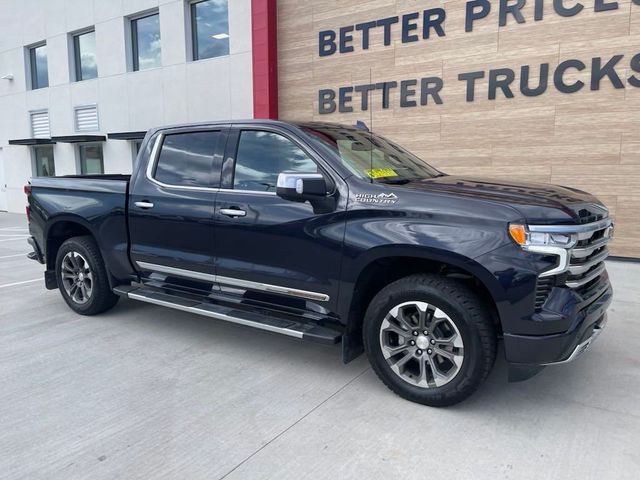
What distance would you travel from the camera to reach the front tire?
304 cm

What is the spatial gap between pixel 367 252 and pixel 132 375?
204 cm

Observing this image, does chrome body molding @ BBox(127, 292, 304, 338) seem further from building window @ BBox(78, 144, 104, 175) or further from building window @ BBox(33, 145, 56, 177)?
building window @ BBox(33, 145, 56, 177)

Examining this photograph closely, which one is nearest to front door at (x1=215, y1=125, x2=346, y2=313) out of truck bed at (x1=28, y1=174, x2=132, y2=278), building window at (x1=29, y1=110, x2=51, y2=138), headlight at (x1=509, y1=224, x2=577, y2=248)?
headlight at (x1=509, y1=224, x2=577, y2=248)

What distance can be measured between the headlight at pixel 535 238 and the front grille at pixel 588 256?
117 mm

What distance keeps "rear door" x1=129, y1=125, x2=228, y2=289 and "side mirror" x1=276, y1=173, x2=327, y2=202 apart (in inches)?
36.8

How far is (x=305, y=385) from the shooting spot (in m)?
3.62

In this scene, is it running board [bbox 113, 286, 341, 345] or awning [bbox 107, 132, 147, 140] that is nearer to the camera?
running board [bbox 113, 286, 341, 345]

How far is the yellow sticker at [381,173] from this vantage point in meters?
3.62

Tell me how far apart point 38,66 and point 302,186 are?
60.5 ft

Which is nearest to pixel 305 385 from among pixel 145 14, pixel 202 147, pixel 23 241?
pixel 202 147

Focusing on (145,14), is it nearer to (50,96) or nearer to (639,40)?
(50,96)

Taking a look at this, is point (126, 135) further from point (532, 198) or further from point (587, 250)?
point (587, 250)

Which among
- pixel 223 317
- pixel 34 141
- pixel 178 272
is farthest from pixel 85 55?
pixel 223 317

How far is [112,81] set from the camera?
48.2 feet
